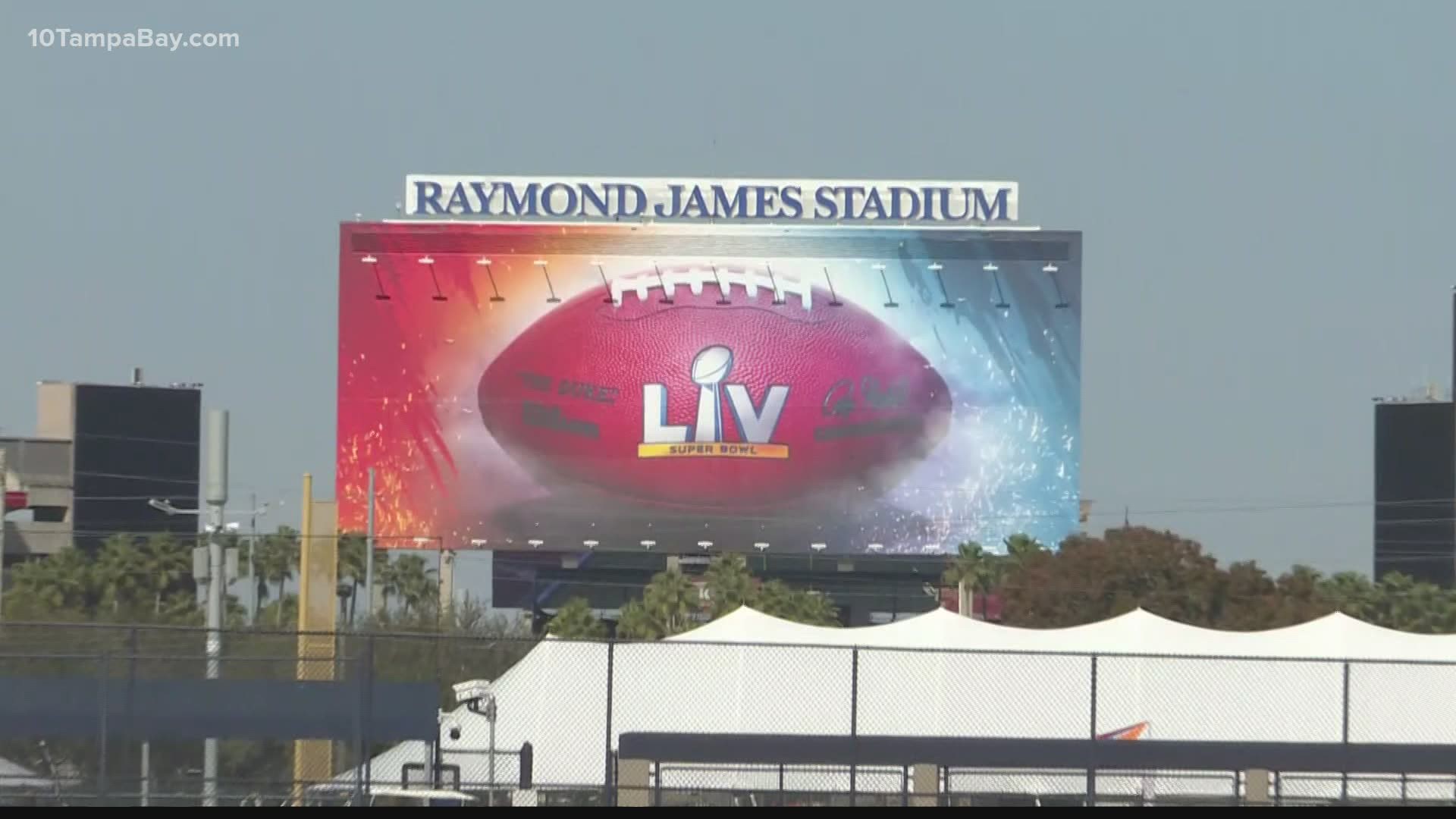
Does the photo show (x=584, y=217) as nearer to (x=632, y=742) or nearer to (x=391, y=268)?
(x=391, y=268)

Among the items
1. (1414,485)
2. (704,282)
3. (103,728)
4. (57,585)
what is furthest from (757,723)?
(1414,485)

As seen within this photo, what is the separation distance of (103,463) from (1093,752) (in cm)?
11092

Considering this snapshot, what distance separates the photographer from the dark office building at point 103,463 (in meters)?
128

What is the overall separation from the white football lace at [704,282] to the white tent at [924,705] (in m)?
50.0

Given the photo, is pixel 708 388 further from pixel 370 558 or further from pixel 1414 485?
pixel 1414 485

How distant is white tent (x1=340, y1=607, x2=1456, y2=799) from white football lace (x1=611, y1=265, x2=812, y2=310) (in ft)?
164

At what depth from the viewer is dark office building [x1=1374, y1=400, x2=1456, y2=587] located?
440 ft

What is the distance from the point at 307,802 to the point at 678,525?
198 feet

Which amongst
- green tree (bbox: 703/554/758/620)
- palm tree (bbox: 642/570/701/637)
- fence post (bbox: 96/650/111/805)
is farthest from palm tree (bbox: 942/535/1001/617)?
fence post (bbox: 96/650/111/805)

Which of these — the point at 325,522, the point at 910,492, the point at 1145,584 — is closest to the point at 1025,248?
the point at 910,492

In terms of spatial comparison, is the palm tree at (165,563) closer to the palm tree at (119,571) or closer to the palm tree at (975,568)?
the palm tree at (119,571)

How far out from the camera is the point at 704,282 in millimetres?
89688

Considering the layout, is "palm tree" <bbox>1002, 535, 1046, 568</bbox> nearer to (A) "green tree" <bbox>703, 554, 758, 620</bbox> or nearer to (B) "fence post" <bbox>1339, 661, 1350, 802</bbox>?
(A) "green tree" <bbox>703, 554, 758, 620</bbox>

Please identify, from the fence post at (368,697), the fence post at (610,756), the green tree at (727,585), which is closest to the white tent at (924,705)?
the fence post at (610,756)
